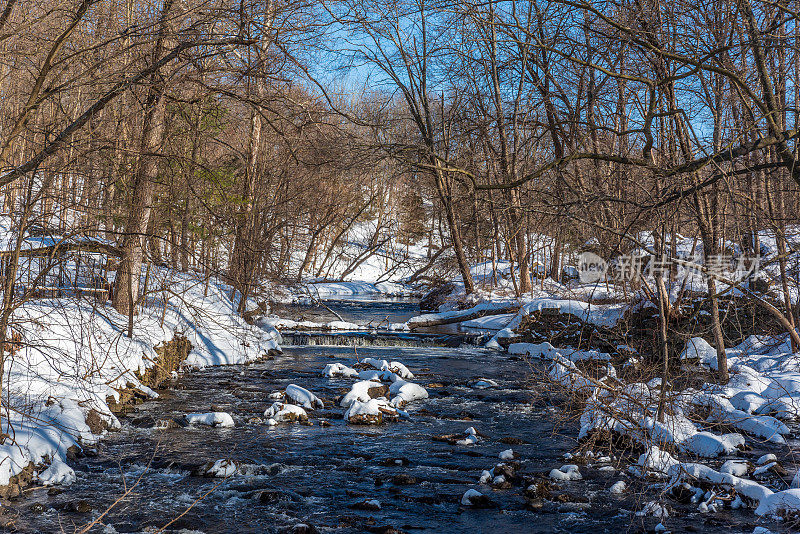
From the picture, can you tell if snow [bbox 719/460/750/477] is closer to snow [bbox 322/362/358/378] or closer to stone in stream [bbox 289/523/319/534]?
stone in stream [bbox 289/523/319/534]

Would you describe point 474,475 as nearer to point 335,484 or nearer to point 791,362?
point 335,484

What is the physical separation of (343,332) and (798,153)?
14.5m

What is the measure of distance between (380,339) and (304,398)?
22.5 ft

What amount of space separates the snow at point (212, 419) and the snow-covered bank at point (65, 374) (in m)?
1.06

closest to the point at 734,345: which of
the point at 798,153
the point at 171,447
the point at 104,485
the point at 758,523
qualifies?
the point at 758,523

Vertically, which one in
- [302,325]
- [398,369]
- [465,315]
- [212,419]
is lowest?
[212,419]

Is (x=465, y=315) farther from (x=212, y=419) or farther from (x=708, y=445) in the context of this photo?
(x=708, y=445)

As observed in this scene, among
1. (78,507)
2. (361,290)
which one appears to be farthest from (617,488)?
(361,290)

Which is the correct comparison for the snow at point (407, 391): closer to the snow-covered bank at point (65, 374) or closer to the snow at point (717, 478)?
the snow-covered bank at point (65, 374)

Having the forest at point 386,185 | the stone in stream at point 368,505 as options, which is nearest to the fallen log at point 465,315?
the forest at point 386,185

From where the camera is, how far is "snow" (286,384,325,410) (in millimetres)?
10602

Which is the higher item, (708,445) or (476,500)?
(708,445)

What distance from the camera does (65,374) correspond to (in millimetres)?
5852

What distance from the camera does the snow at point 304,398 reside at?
1060 centimetres
